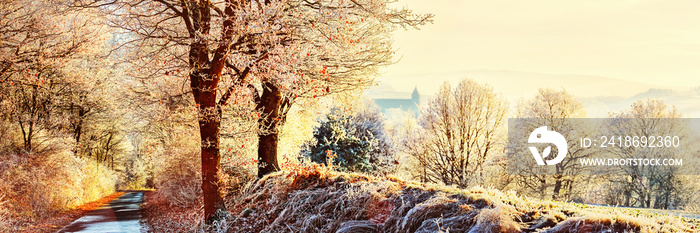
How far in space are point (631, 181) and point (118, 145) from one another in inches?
1346

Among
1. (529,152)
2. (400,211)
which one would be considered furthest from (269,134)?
(529,152)

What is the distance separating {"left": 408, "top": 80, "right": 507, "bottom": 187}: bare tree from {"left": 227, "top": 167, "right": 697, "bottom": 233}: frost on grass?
12.2 m

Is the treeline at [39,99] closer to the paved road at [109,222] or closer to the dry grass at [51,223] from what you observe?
the dry grass at [51,223]

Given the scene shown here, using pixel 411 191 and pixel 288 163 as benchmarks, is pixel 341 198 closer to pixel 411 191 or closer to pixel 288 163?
pixel 411 191

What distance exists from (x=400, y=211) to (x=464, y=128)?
49.4ft

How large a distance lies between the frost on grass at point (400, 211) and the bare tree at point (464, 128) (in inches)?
479

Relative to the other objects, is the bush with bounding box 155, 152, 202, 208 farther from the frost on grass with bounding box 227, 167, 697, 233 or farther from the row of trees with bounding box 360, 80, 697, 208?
the row of trees with bounding box 360, 80, 697, 208

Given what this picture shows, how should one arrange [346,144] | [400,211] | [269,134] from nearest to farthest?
[400,211], [269,134], [346,144]

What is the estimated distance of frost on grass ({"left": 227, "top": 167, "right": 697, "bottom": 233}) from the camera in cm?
442

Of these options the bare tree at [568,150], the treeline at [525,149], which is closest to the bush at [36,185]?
the treeline at [525,149]

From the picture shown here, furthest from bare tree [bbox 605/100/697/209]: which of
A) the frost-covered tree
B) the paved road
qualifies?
the paved road

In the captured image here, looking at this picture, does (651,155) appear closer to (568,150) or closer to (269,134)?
(568,150)

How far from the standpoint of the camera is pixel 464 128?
798 inches

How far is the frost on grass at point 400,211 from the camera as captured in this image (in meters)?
4.42
